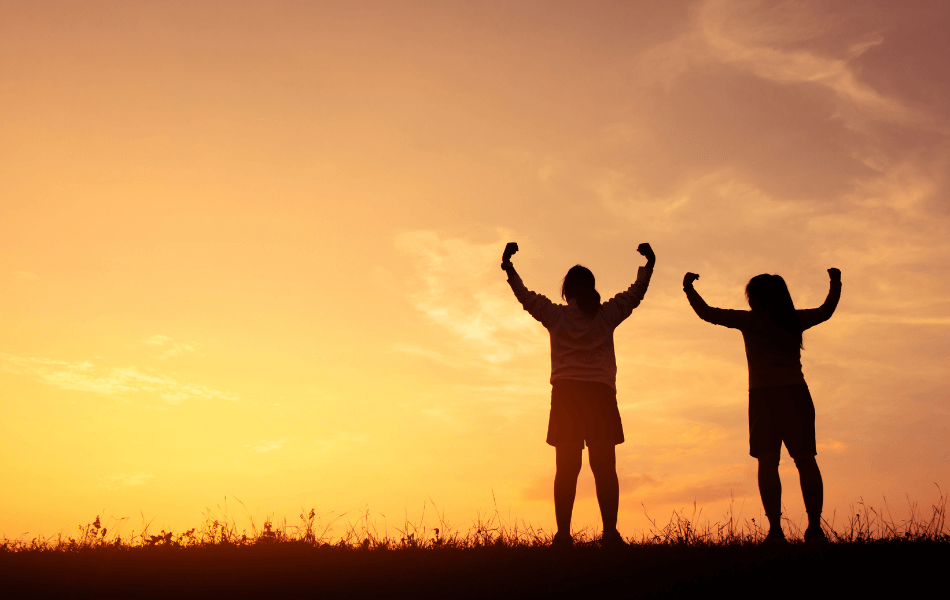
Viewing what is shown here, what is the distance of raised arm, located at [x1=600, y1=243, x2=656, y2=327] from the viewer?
8.70 m

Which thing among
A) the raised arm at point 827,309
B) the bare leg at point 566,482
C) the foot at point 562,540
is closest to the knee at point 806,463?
the raised arm at point 827,309

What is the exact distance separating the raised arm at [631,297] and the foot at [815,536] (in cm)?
295

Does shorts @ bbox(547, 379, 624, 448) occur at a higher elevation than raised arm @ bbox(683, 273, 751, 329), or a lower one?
lower

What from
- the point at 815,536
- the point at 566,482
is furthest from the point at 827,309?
the point at 566,482

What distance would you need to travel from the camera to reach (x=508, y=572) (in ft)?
24.7

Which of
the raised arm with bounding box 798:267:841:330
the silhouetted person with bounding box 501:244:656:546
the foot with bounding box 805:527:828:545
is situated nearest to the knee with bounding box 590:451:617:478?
the silhouetted person with bounding box 501:244:656:546

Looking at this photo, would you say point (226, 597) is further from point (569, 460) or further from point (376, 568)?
point (569, 460)

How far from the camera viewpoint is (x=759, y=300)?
8930 mm

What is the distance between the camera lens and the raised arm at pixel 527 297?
8742 millimetres

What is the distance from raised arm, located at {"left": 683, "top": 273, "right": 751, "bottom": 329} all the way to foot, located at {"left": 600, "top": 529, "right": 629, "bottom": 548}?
2656mm

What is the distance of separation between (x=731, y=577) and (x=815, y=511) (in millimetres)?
1913

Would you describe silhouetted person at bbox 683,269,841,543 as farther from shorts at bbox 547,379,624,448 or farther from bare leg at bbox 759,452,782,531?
shorts at bbox 547,379,624,448

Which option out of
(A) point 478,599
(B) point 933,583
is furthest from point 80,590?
(B) point 933,583

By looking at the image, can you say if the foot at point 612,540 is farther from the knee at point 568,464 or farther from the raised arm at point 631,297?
the raised arm at point 631,297
